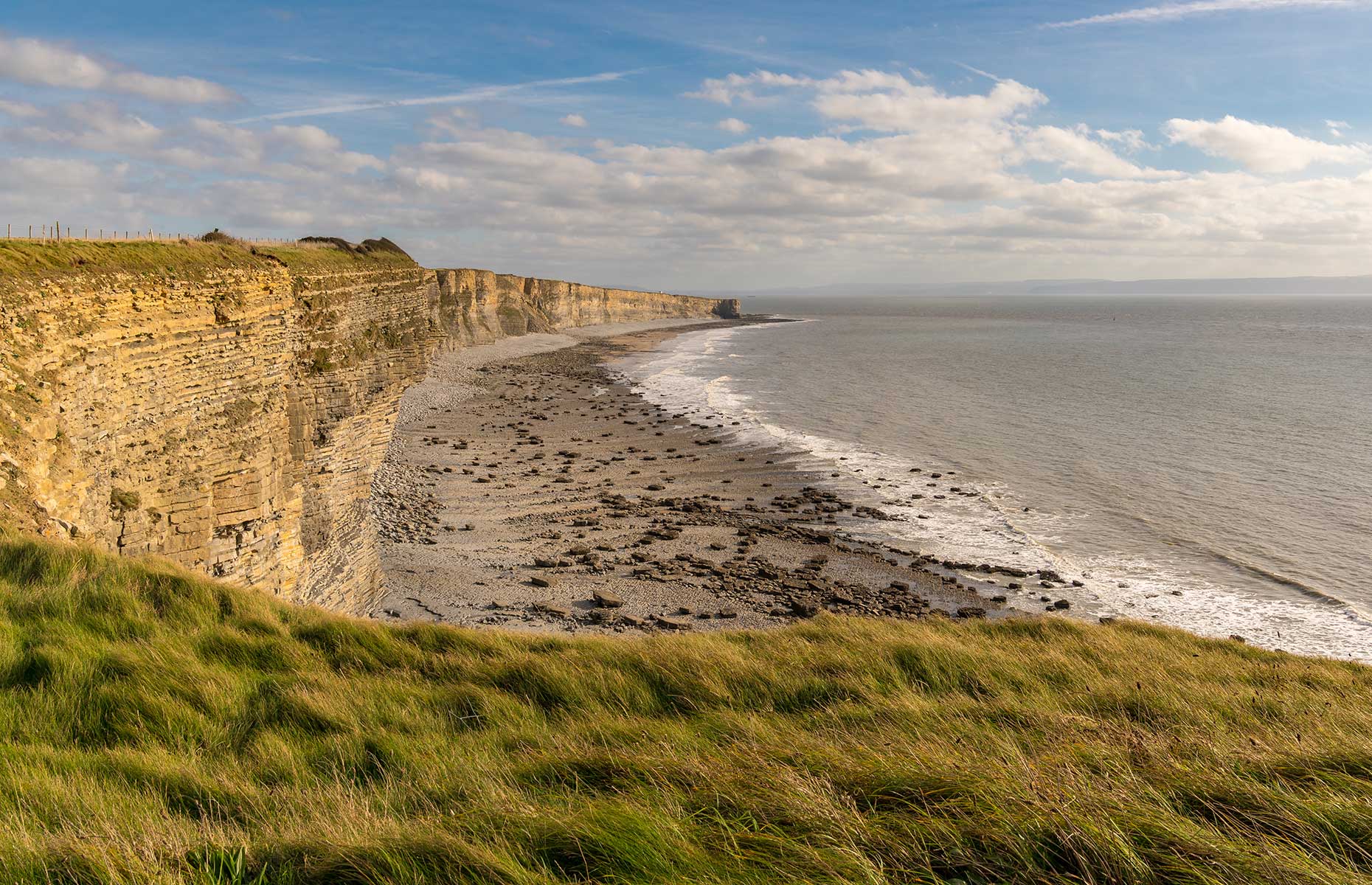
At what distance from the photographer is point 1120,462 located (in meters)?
33.9

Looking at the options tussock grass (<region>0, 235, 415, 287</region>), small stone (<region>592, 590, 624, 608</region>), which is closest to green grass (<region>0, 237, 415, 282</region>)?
tussock grass (<region>0, 235, 415, 287</region>)

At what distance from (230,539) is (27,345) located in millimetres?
3849

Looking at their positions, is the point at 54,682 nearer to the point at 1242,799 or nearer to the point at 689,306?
the point at 1242,799

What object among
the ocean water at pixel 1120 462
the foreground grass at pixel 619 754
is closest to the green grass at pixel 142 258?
the foreground grass at pixel 619 754

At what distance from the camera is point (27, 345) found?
29.2ft

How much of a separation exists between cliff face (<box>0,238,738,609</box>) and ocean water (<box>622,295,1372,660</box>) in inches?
636

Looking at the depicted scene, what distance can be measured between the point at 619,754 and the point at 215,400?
959 centimetres

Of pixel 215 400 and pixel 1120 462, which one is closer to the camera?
pixel 215 400

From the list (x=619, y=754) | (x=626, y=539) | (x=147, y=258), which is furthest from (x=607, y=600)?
(x=619, y=754)

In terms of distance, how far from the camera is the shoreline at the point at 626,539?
18.6 meters

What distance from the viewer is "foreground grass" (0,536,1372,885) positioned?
3439mm

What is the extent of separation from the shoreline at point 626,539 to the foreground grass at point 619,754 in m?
9.56

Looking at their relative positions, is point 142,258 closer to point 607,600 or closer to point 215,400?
point 215,400

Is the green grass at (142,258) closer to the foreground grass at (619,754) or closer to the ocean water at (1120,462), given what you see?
the foreground grass at (619,754)
